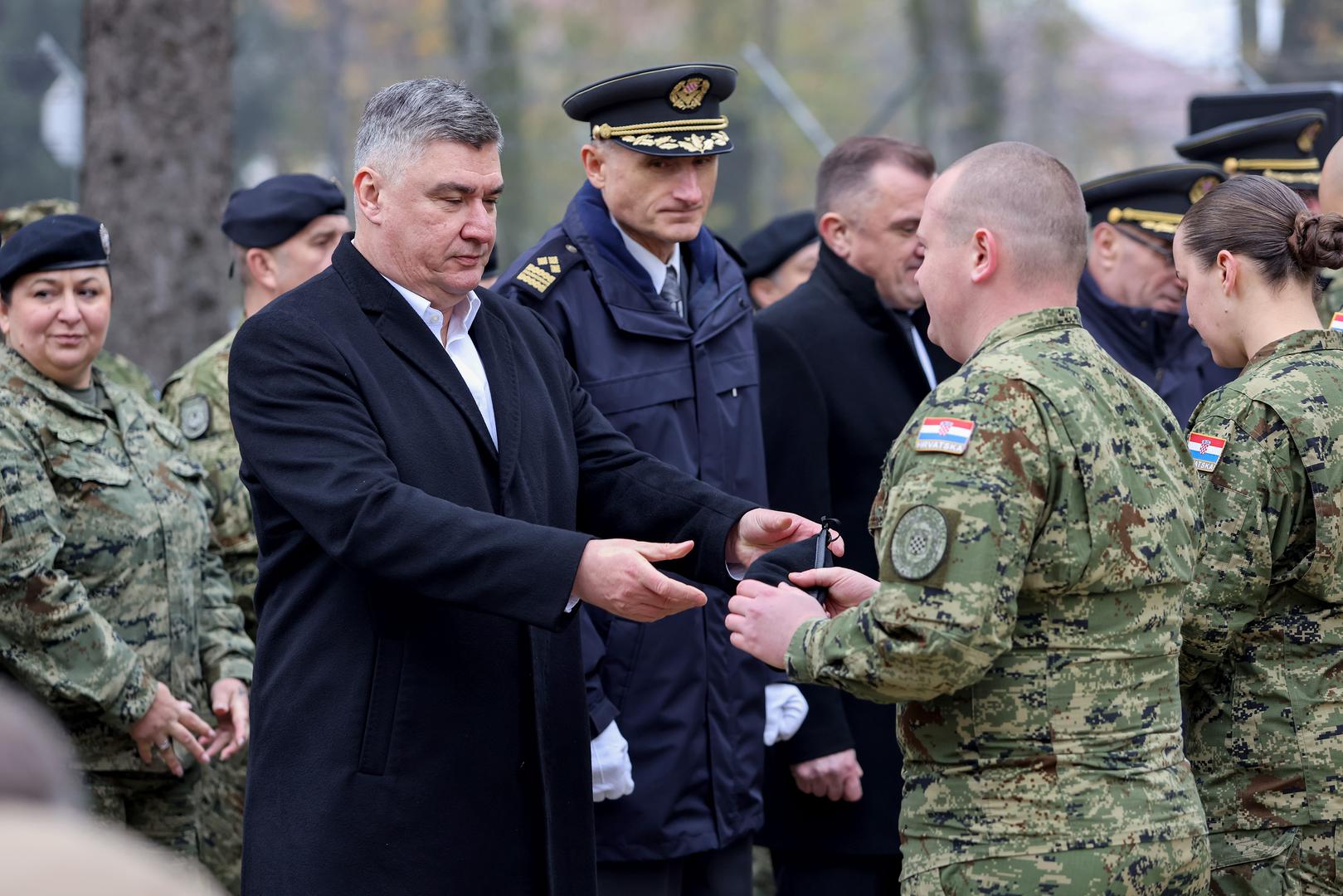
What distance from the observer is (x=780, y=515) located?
3369mm

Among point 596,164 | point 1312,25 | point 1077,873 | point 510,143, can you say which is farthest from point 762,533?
point 1312,25

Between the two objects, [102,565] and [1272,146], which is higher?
[1272,146]

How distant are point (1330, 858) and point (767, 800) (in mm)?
1663

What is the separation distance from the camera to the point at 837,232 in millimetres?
4832

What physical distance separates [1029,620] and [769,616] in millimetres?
495

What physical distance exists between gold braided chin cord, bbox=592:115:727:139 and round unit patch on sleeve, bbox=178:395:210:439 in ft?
5.59

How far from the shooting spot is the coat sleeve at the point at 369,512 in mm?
2910

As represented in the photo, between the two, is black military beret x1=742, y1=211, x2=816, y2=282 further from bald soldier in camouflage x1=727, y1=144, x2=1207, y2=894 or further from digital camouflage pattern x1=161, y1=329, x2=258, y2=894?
bald soldier in camouflage x1=727, y1=144, x2=1207, y2=894

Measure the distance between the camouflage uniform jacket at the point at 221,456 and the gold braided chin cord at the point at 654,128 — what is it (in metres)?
1.51

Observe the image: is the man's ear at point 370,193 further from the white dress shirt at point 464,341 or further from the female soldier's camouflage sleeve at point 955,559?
the female soldier's camouflage sleeve at point 955,559

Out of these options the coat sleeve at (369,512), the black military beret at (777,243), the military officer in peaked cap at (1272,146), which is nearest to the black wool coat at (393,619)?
the coat sleeve at (369,512)

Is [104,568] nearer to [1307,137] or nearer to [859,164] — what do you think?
[859,164]

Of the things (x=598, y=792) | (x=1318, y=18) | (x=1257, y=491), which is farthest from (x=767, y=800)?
(x=1318, y=18)

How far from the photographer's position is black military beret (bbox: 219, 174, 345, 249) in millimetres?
5305
